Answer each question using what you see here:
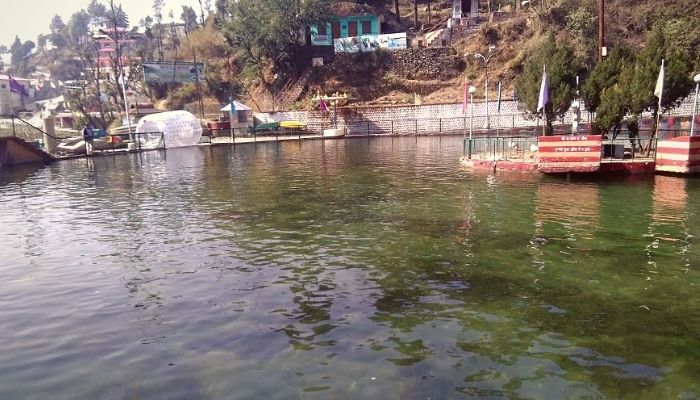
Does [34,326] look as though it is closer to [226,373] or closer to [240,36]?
[226,373]

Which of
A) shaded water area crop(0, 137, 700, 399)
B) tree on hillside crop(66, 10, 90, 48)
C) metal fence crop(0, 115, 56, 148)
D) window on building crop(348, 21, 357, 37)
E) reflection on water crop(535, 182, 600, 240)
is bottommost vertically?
shaded water area crop(0, 137, 700, 399)

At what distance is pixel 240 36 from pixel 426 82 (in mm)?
27914

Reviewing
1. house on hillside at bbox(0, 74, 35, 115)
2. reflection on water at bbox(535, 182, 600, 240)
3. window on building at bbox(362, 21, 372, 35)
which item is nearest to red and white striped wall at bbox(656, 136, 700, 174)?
reflection on water at bbox(535, 182, 600, 240)

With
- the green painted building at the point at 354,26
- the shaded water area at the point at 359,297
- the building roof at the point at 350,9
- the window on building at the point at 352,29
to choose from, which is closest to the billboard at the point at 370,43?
the green painted building at the point at 354,26

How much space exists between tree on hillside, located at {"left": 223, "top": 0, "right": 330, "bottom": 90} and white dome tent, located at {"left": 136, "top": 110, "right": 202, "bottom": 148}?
1079 inches

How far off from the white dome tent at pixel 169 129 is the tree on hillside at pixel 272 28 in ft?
89.9

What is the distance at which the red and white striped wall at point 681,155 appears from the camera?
68.9ft

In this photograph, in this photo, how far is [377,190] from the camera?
68.1ft

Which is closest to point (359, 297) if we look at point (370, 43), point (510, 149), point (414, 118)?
point (510, 149)

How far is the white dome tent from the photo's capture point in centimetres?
4784

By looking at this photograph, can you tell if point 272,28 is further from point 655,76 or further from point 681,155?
point 681,155

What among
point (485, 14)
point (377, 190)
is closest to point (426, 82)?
point (485, 14)

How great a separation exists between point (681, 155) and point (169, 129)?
41605 mm

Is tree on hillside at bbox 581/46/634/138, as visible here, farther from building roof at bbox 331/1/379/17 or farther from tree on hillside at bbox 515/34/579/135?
building roof at bbox 331/1/379/17
